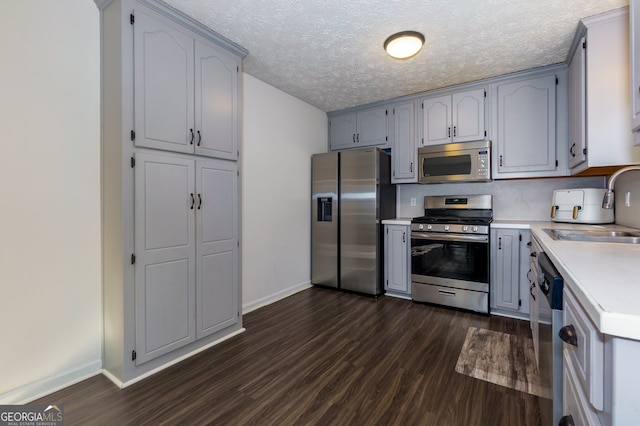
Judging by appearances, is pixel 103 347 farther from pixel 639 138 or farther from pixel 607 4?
pixel 607 4

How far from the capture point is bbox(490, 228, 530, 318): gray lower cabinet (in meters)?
2.82

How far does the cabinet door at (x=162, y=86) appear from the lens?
→ 6.19 feet

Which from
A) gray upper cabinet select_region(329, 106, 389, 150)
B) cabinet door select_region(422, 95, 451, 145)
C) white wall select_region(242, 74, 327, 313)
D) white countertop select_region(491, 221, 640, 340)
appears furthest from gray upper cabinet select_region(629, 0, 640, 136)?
white wall select_region(242, 74, 327, 313)

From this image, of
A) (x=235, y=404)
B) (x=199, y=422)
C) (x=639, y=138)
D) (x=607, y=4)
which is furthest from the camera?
(x=607, y=4)

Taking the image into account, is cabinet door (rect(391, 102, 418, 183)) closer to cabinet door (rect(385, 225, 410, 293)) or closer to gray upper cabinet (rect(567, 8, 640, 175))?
cabinet door (rect(385, 225, 410, 293))

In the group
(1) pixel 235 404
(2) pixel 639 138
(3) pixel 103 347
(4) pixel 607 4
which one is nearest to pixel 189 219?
(3) pixel 103 347

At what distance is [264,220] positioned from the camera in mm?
3314

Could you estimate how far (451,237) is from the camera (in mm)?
3107

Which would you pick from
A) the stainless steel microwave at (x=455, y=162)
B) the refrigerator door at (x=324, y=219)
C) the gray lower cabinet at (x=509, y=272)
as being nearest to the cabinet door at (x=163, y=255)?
the refrigerator door at (x=324, y=219)

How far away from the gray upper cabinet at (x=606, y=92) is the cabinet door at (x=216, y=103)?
2.76 meters

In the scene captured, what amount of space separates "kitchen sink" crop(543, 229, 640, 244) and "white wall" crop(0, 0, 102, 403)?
3.10m

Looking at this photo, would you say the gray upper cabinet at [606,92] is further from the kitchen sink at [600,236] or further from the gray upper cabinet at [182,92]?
the gray upper cabinet at [182,92]

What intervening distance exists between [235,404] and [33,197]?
1.73 meters

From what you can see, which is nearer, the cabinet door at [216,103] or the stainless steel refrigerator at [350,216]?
the cabinet door at [216,103]
